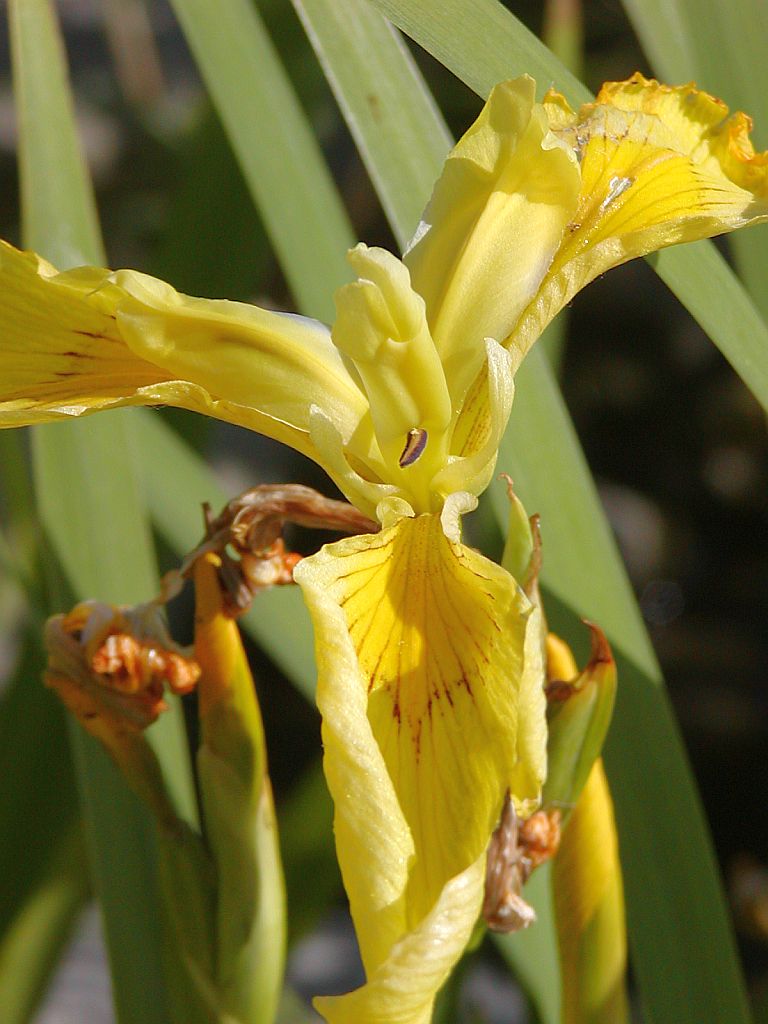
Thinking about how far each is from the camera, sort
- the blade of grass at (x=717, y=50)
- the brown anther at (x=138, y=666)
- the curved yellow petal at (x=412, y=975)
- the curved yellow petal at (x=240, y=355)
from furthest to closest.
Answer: the blade of grass at (x=717, y=50), the brown anther at (x=138, y=666), the curved yellow petal at (x=240, y=355), the curved yellow petal at (x=412, y=975)

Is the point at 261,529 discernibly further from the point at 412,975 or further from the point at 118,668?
the point at 412,975

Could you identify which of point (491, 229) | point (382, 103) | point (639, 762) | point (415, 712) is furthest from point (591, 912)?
point (382, 103)

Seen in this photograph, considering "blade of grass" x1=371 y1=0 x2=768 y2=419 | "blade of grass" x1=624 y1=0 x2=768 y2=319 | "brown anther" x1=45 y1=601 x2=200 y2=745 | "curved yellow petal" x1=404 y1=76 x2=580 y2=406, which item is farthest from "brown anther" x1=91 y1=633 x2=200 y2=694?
"blade of grass" x1=624 y1=0 x2=768 y2=319

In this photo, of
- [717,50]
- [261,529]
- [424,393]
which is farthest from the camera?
[717,50]

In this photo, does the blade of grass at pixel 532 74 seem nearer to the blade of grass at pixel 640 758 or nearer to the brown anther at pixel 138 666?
the blade of grass at pixel 640 758

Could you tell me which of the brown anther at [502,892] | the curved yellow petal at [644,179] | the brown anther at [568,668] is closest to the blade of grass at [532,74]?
the curved yellow petal at [644,179]

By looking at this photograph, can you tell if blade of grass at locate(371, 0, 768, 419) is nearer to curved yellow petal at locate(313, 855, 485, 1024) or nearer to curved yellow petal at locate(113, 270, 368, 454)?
curved yellow petal at locate(113, 270, 368, 454)
